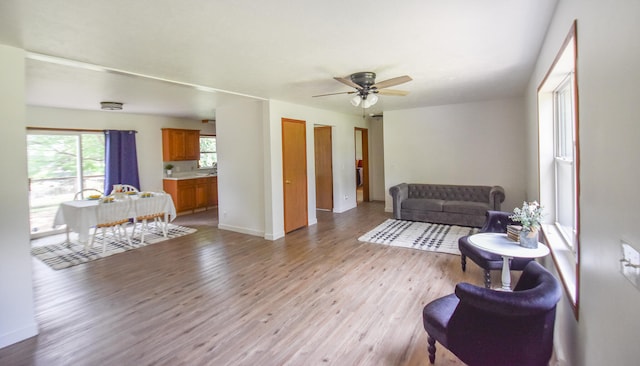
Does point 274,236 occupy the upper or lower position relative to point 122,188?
lower

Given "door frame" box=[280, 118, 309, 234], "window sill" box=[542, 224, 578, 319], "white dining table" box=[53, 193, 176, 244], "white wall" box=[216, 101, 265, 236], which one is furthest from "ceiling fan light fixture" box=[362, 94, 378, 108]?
"white dining table" box=[53, 193, 176, 244]

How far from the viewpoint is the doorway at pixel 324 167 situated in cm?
782

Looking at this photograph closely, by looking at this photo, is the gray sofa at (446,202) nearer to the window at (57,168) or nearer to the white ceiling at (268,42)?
the white ceiling at (268,42)

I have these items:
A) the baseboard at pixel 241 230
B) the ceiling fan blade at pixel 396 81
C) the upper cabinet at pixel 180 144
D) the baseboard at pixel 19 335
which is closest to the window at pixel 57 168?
the upper cabinet at pixel 180 144

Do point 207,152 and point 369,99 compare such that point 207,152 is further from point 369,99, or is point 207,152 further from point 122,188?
point 369,99

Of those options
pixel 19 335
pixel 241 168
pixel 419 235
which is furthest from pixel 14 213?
pixel 419 235

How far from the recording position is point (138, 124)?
7434 mm

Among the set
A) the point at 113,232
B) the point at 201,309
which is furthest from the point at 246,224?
the point at 201,309

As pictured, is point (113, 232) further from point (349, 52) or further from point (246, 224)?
point (349, 52)

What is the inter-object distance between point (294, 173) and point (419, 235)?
251cm

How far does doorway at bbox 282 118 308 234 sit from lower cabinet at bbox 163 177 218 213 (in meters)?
3.35

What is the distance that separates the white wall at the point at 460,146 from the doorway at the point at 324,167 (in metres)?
1.36

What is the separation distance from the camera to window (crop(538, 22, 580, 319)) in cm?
244

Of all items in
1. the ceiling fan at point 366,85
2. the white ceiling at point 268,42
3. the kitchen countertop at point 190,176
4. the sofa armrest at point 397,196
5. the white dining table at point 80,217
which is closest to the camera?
the white ceiling at point 268,42
